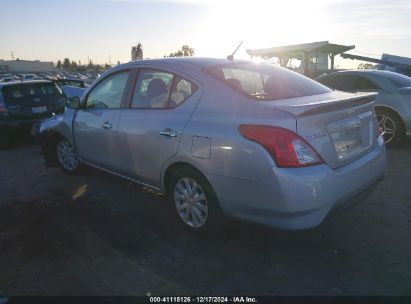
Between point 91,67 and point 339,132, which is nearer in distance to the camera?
point 339,132

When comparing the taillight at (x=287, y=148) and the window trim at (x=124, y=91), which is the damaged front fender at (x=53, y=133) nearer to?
the window trim at (x=124, y=91)

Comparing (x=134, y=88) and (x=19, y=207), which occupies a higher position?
(x=134, y=88)

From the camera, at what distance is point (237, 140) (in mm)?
2967

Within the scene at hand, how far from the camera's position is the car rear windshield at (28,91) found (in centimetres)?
844

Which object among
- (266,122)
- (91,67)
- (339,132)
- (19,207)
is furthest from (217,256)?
(91,67)

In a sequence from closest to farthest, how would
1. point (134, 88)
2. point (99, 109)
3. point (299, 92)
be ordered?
point (299, 92), point (134, 88), point (99, 109)

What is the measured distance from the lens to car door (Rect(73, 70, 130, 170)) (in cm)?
438

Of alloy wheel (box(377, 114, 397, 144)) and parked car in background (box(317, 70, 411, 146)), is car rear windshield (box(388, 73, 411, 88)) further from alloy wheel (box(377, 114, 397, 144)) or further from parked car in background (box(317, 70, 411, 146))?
alloy wheel (box(377, 114, 397, 144))

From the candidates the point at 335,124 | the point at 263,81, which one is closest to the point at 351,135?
the point at 335,124

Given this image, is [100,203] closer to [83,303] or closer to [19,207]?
[19,207]

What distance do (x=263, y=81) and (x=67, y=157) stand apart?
342 centimetres

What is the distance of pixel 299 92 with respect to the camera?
3.65 meters

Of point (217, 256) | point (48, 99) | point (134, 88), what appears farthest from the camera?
point (48, 99)

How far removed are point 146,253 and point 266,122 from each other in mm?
1609
